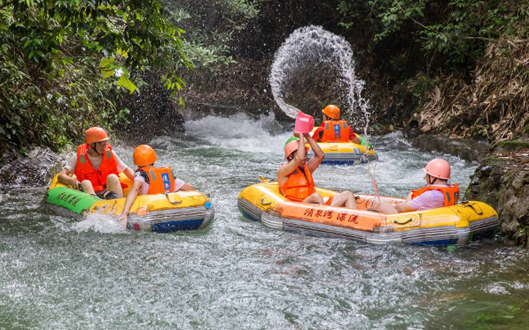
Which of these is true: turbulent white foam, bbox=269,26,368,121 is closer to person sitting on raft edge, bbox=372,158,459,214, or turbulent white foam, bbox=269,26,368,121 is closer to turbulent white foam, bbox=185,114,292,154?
turbulent white foam, bbox=185,114,292,154

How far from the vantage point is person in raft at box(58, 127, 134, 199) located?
7.37m

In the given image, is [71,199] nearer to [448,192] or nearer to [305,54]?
[448,192]

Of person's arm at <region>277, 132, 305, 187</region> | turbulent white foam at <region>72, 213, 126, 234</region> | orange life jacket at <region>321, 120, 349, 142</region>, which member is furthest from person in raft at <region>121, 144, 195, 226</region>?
orange life jacket at <region>321, 120, 349, 142</region>

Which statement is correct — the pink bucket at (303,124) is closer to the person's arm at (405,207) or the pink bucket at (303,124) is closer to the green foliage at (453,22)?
the person's arm at (405,207)

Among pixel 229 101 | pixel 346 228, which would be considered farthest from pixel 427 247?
pixel 229 101

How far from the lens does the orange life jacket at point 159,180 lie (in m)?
6.76

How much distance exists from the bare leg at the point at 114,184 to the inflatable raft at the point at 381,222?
1.61m

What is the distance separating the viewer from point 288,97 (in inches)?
709

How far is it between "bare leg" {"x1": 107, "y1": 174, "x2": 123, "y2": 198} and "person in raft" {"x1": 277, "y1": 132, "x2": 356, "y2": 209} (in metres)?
1.83

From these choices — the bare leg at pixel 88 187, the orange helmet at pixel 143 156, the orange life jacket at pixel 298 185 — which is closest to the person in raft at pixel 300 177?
the orange life jacket at pixel 298 185

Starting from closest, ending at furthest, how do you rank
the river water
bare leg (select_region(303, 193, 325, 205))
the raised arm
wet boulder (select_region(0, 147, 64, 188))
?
the river water → bare leg (select_region(303, 193, 325, 205)) → the raised arm → wet boulder (select_region(0, 147, 64, 188))

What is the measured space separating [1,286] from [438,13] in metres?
12.8

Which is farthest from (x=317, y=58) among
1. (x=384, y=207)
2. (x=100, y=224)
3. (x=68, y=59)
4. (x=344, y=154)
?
(x=100, y=224)

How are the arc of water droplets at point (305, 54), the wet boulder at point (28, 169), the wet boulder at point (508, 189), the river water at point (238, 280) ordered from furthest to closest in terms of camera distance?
the arc of water droplets at point (305, 54)
the wet boulder at point (28, 169)
the wet boulder at point (508, 189)
the river water at point (238, 280)
